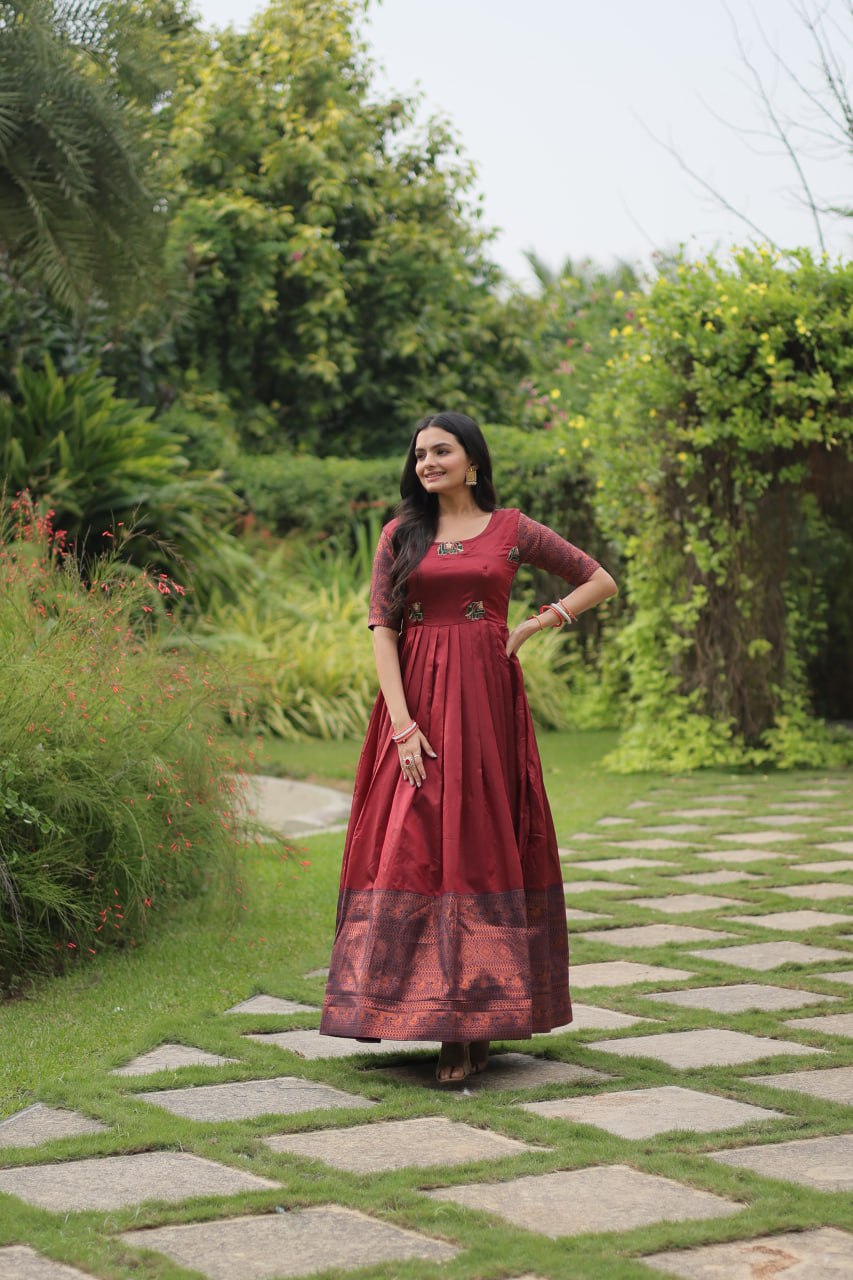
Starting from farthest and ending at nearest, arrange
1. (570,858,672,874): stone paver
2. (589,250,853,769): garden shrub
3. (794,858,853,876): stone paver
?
1. (589,250,853,769): garden shrub
2. (570,858,672,874): stone paver
3. (794,858,853,876): stone paver

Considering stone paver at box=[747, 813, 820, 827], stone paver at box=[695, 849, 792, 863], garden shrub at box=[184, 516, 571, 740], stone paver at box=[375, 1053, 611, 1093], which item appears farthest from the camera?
garden shrub at box=[184, 516, 571, 740]

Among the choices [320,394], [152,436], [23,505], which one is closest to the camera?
[23,505]

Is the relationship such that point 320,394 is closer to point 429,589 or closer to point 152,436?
point 152,436

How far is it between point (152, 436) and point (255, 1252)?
9.08 metres

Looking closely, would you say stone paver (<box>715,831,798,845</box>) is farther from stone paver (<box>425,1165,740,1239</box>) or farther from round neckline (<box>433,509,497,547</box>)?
stone paver (<box>425,1165,740,1239</box>)

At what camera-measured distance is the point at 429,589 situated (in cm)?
374

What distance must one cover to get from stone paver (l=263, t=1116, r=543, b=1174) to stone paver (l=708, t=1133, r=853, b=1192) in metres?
0.41

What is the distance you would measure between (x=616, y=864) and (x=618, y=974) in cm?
198

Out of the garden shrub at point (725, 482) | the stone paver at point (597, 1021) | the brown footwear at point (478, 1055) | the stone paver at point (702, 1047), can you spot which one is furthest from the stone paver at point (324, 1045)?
the garden shrub at point (725, 482)

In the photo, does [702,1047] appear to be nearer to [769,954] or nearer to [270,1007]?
[769,954]

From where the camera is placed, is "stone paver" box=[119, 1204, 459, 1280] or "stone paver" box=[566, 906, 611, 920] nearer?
"stone paver" box=[119, 1204, 459, 1280]

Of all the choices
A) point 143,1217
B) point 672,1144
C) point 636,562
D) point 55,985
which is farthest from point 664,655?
point 143,1217

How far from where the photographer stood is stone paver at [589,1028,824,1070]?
3.63 m

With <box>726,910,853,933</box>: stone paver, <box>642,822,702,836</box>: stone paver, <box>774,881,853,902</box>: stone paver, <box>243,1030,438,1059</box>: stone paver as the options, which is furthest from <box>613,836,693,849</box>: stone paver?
<box>243,1030,438,1059</box>: stone paver
